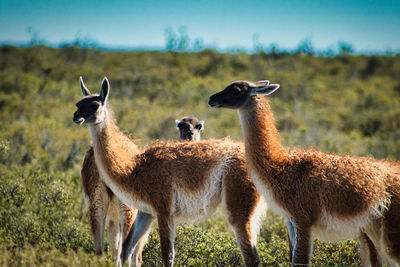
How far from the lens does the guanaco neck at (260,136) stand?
5023mm

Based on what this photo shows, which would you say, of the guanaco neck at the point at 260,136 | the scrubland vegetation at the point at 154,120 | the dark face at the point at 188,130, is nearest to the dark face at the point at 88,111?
the scrubland vegetation at the point at 154,120

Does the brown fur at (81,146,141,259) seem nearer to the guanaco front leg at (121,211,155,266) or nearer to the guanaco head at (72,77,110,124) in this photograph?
the guanaco front leg at (121,211,155,266)

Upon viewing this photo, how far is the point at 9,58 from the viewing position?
3672 cm

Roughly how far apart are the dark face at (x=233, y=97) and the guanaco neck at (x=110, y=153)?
4.78ft

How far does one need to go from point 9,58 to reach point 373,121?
101 feet

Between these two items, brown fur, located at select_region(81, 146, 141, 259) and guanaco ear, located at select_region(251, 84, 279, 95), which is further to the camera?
brown fur, located at select_region(81, 146, 141, 259)

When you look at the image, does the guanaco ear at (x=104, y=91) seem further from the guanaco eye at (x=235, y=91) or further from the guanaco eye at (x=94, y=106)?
the guanaco eye at (x=235, y=91)

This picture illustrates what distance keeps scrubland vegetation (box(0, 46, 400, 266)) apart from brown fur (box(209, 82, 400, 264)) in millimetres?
1720

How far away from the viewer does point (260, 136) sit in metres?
5.09

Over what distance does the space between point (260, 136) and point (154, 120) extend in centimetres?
1438

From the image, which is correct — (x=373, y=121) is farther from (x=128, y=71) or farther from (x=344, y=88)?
(x=128, y=71)

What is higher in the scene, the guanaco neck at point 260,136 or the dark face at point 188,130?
the guanaco neck at point 260,136

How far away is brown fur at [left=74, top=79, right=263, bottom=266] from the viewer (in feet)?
17.7

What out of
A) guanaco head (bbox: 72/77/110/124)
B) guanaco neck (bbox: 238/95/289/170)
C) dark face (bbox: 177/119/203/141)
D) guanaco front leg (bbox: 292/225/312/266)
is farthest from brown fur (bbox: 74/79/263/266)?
dark face (bbox: 177/119/203/141)
